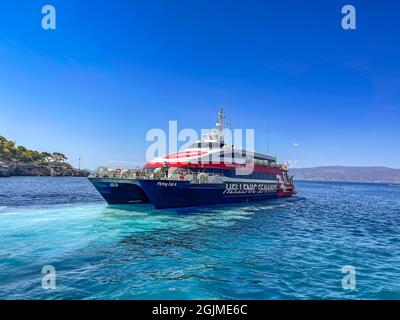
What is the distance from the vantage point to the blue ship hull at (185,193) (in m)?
25.8

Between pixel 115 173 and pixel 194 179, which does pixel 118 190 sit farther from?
pixel 194 179

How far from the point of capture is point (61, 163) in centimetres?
16450

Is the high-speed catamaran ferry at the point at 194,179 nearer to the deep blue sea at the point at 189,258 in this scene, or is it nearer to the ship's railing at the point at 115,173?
the ship's railing at the point at 115,173

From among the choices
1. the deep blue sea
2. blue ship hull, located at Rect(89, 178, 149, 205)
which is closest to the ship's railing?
blue ship hull, located at Rect(89, 178, 149, 205)

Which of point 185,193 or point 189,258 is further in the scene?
point 185,193

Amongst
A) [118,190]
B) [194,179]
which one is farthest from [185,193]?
[118,190]

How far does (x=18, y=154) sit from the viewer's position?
136m

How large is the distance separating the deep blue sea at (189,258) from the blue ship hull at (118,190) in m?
5.51

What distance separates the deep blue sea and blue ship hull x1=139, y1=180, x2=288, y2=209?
3.72 meters

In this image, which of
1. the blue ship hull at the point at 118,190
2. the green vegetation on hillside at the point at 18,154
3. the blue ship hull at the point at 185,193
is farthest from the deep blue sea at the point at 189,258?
the green vegetation on hillside at the point at 18,154

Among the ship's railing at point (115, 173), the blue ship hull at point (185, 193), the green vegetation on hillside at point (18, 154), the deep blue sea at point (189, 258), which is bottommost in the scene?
the deep blue sea at point (189, 258)

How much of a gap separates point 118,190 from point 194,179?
338 inches

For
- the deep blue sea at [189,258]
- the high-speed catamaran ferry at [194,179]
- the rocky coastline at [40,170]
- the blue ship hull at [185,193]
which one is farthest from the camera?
the rocky coastline at [40,170]
